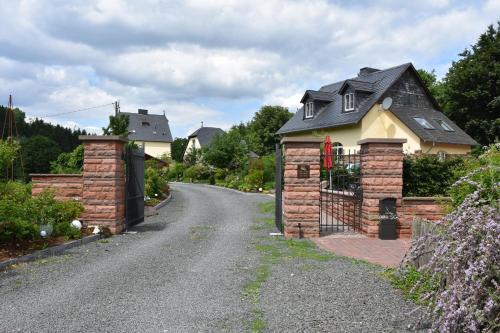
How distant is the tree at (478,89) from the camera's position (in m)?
28.6

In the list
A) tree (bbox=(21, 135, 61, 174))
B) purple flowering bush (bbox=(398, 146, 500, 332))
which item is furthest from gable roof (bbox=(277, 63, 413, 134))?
purple flowering bush (bbox=(398, 146, 500, 332))

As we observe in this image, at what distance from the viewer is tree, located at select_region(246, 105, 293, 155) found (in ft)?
160

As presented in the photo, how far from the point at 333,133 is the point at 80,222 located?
70.1 ft

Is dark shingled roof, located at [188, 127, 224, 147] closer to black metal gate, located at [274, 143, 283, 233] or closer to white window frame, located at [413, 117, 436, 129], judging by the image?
white window frame, located at [413, 117, 436, 129]

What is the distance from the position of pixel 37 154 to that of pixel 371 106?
62.5 ft

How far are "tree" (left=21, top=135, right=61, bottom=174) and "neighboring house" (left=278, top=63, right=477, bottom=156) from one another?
15.0 metres

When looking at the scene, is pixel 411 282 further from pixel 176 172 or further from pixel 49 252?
pixel 176 172

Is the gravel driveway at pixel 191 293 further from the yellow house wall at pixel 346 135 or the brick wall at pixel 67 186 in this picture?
the yellow house wall at pixel 346 135

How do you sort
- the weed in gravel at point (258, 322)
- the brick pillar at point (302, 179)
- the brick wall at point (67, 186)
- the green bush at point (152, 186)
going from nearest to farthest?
the weed in gravel at point (258, 322) → the brick pillar at point (302, 179) → the brick wall at point (67, 186) → the green bush at point (152, 186)

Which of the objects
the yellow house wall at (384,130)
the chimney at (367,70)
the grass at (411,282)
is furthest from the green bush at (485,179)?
the chimney at (367,70)

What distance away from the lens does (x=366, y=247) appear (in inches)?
324

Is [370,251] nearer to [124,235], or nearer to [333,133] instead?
[124,235]

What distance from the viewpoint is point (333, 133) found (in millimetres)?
28297

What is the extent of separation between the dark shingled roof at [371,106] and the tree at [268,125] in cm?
1778
